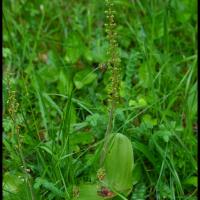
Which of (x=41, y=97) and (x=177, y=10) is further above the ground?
(x=177, y=10)

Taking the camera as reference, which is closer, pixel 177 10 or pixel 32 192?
pixel 32 192

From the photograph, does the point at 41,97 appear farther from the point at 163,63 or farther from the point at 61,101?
the point at 163,63

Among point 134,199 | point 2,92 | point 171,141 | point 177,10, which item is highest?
point 177,10

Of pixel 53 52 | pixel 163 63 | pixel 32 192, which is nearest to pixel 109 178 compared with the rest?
pixel 32 192

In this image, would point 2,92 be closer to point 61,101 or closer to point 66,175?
point 61,101

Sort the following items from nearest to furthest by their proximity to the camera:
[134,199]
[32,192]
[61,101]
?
[32,192] < [134,199] < [61,101]

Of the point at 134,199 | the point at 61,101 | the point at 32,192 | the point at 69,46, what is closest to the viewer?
the point at 32,192
